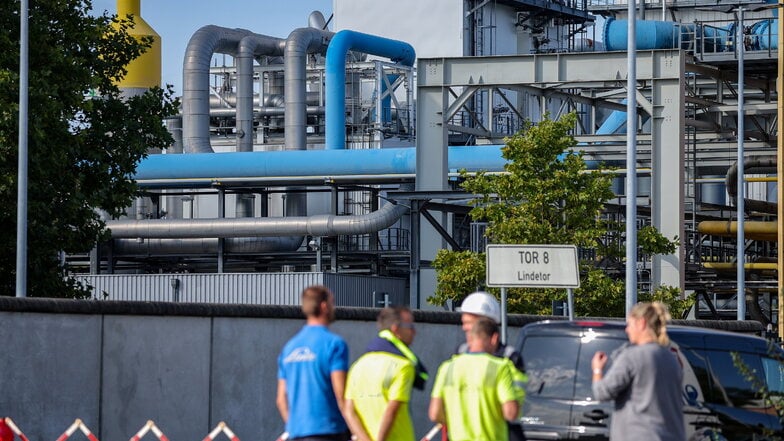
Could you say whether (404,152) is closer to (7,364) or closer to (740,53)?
(740,53)

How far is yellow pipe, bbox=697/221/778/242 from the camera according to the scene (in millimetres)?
43562

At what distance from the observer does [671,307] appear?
106 ft

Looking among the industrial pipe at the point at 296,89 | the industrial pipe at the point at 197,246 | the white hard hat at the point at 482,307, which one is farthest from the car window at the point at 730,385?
the industrial pipe at the point at 296,89

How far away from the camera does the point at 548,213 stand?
32.2 metres

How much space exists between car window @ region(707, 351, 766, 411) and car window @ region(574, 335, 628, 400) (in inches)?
39.1

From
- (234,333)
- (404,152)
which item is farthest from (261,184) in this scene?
(234,333)

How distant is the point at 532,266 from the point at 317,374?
919cm

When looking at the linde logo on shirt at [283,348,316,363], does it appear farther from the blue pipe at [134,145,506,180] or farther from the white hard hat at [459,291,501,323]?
the blue pipe at [134,145,506,180]

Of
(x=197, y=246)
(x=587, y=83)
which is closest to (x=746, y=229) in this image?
(x=587, y=83)

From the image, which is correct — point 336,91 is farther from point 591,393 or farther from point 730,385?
point 591,393

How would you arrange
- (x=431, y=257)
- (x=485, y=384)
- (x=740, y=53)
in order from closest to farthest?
(x=485, y=384)
(x=740, y=53)
(x=431, y=257)

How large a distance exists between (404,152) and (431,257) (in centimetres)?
856

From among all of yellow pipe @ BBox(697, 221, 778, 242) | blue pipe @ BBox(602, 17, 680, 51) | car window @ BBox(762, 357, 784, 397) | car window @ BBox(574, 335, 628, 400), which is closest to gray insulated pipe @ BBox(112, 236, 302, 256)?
blue pipe @ BBox(602, 17, 680, 51)

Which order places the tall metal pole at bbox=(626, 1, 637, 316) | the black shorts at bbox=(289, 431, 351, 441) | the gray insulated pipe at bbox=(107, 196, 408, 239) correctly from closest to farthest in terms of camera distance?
the black shorts at bbox=(289, 431, 351, 441) → the tall metal pole at bbox=(626, 1, 637, 316) → the gray insulated pipe at bbox=(107, 196, 408, 239)
